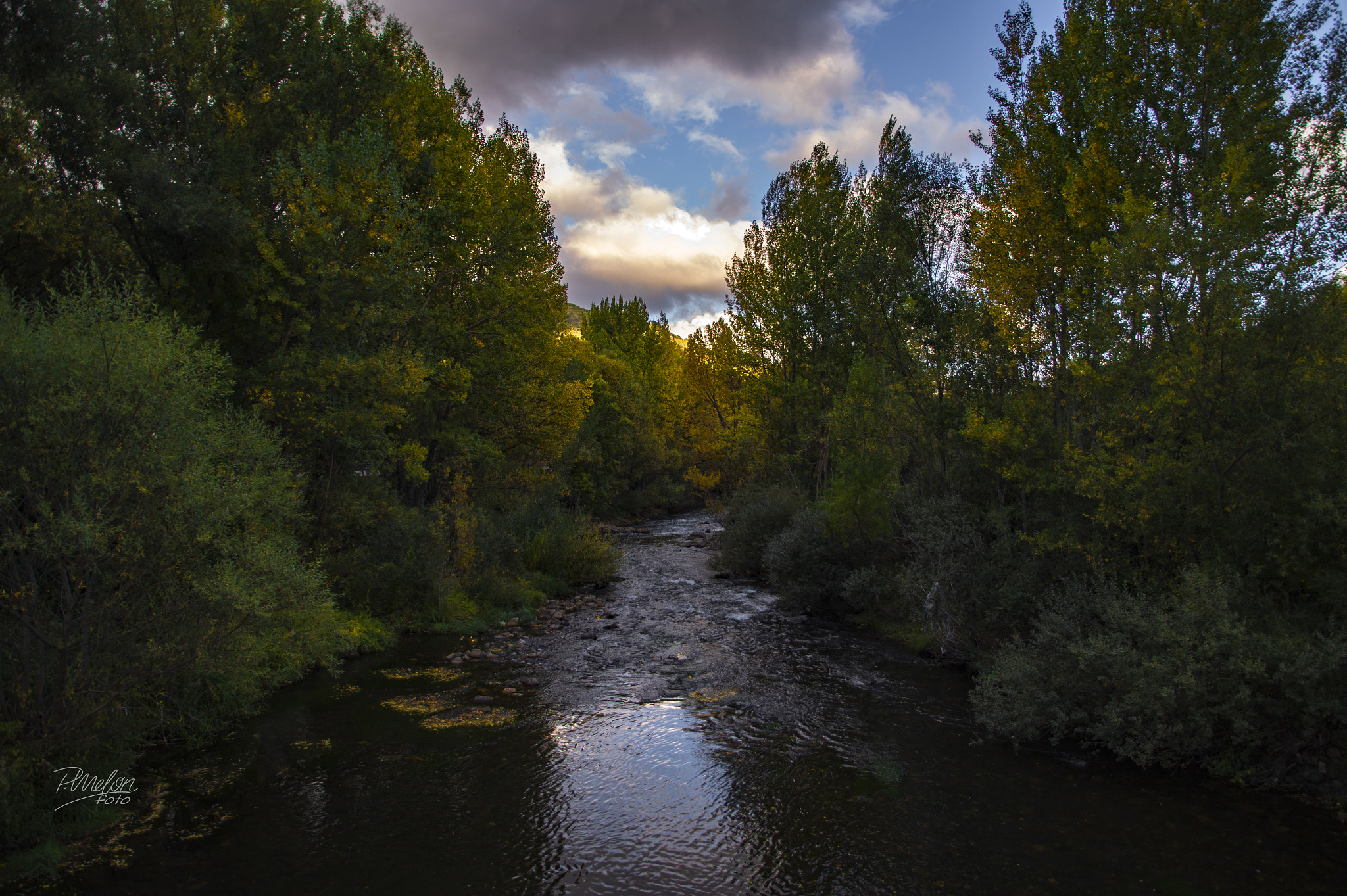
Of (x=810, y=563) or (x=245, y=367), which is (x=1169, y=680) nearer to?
(x=810, y=563)

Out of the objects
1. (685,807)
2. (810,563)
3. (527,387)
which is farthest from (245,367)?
(810,563)

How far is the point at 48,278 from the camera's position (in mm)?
13375

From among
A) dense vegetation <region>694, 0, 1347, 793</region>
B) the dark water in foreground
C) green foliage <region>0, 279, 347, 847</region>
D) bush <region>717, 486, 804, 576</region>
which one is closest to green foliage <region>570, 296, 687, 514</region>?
bush <region>717, 486, 804, 576</region>

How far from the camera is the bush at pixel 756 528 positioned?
26.4 m

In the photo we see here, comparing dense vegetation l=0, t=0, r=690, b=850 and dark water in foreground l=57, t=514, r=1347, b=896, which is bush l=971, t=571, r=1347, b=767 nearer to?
dark water in foreground l=57, t=514, r=1347, b=896

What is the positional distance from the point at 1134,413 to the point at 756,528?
55.0 feet

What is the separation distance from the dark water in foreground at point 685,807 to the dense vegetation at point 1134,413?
1.36m

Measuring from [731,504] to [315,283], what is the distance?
20113 millimetres

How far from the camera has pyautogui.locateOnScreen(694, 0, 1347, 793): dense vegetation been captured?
8953 millimetres

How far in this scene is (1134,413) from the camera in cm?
1080

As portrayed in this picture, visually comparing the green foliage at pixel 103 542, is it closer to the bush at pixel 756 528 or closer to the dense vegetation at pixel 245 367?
the dense vegetation at pixel 245 367

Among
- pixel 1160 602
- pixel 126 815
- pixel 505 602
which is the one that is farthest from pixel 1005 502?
pixel 126 815

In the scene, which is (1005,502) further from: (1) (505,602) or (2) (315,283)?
(2) (315,283)

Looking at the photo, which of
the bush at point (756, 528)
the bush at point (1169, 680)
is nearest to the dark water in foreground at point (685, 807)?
the bush at point (1169, 680)
